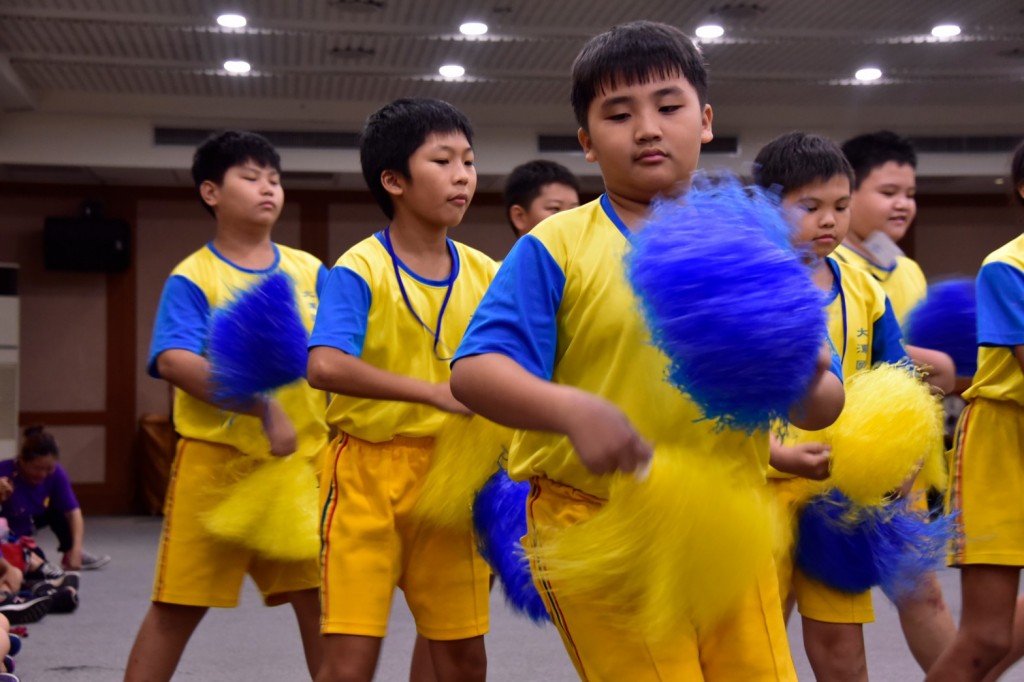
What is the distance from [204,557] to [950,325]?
2.03m

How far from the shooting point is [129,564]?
7.16 metres

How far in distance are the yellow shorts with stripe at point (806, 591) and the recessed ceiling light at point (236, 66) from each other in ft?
22.1

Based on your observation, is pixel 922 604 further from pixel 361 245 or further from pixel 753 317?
pixel 753 317

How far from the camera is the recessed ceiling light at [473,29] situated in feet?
24.4

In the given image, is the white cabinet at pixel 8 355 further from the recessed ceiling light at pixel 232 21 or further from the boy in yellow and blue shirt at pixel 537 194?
the boy in yellow and blue shirt at pixel 537 194

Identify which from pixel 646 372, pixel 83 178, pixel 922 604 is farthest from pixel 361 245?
pixel 83 178

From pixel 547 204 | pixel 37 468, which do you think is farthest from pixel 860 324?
pixel 37 468

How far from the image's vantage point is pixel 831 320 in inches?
96.3

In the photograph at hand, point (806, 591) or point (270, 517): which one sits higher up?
point (270, 517)

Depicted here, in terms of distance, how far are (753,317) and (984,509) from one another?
154cm

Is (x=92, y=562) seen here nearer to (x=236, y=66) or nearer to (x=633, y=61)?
(x=236, y=66)

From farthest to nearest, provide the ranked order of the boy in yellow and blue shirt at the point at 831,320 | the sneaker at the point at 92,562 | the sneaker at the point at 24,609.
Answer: the sneaker at the point at 92,562 → the sneaker at the point at 24,609 → the boy in yellow and blue shirt at the point at 831,320

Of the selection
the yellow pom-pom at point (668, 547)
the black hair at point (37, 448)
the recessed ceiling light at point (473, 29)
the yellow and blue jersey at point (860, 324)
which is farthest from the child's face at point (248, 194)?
the recessed ceiling light at point (473, 29)

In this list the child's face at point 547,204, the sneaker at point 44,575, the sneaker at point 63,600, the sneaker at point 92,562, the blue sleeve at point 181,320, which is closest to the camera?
the blue sleeve at point 181,320
